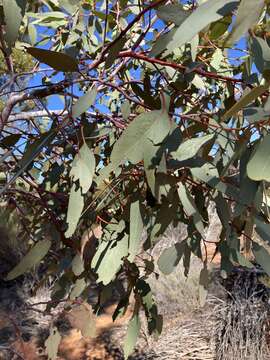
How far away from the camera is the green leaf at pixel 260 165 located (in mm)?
757

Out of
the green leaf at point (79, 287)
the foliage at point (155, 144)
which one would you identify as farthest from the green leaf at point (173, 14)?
the green leaf at point (79, 287)

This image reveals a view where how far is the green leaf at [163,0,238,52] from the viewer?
2.56 ft

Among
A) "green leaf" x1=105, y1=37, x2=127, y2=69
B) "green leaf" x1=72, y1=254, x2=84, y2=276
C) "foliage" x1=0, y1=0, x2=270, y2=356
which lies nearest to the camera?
"foliage" x1=0, y1=0, x2=270, y2=356

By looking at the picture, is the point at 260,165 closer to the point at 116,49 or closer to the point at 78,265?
the point at 116,49

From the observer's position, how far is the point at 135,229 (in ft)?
3.99

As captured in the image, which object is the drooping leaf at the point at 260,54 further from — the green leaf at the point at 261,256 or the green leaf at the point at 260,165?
the green leaf at the point at 261,256

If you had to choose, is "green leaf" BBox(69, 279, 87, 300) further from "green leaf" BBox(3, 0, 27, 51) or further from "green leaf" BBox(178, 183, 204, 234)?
"green leaf" BBox(3, 0, 27, 51)

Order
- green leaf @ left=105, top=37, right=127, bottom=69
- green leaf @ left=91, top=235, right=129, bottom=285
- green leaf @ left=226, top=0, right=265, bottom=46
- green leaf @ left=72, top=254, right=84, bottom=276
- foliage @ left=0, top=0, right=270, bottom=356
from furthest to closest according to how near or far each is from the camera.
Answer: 1. green leaf @ left=72, top=254, right=84, bottom=276
2. green leaf @ left=91, top=235, right=129, bottom=285
3. green leaf @ left=105, top=37, right=127, bottom=69
4. foliage @ left=0, top=0, right=270, bottom=356
5. green leaf @ left=226, top=0, right=265, bottom=46

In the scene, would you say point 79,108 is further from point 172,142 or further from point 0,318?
point 0,318

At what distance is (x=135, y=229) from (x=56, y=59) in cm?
44

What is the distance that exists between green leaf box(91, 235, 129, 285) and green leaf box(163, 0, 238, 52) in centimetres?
64

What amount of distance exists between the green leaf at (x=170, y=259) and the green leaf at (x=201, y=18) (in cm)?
66

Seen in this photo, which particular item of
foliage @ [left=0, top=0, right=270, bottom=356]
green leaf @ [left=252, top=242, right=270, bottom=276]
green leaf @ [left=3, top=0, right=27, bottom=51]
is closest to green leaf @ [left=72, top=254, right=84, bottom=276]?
foliage @ [left=0, top=0, right=270, bottom=356]

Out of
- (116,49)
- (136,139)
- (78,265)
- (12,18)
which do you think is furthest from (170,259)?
(12,18)
